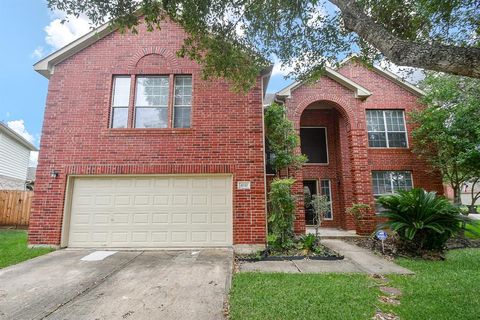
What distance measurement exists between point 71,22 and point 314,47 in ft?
18.6

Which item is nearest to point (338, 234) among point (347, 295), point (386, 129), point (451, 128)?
point (386, 129)

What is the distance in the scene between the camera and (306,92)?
35.8ft

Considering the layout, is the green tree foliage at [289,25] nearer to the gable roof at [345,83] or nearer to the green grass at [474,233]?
the gable roof at [345,83]

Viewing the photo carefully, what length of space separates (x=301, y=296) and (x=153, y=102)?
6741mm

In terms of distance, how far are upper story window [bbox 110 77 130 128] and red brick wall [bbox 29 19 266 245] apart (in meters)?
0.20

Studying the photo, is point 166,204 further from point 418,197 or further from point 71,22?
point 418,197

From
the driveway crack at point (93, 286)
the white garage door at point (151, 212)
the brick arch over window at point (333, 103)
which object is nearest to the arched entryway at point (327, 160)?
the brick arch over window at point (333, 103)

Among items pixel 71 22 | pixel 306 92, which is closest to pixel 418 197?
pixel 306 92

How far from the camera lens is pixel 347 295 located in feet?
13.5

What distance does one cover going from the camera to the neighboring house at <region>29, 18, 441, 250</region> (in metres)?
7.43

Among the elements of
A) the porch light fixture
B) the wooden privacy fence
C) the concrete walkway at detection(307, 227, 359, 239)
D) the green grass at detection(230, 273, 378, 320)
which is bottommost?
the green grass at detection(230, 273, 378, 320)

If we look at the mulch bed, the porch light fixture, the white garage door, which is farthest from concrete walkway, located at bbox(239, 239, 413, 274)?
the porch light fixture

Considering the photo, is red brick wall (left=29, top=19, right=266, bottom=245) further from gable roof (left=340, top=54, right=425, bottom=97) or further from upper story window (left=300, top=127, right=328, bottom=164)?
gable roof (left=340, top=54, right=425, bottom=97)

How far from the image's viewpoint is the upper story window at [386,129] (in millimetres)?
12055
